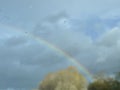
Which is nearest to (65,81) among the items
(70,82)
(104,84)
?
(70,82)

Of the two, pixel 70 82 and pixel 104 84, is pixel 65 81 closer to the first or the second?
pixel 70 82

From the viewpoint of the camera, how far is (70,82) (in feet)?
452

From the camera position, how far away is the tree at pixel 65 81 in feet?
445

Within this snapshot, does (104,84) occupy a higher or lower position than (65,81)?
lower

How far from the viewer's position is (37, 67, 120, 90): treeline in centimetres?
12744

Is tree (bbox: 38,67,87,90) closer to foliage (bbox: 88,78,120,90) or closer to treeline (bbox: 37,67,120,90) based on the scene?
treeline (bbox: 37,67,120,90)

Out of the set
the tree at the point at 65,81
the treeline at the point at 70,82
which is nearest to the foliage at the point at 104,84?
the treeline at the point at 70,82

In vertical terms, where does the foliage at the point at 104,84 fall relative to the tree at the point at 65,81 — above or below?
below

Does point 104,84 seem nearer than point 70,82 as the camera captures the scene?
Yes

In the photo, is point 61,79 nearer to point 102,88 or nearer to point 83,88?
point 83,88

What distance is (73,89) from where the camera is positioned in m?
133

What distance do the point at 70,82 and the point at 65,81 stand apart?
71.8 inches

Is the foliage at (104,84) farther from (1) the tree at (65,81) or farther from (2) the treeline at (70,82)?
(1) the tree at (65,81)

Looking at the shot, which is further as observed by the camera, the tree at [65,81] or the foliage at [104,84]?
the tree at [65,81]
